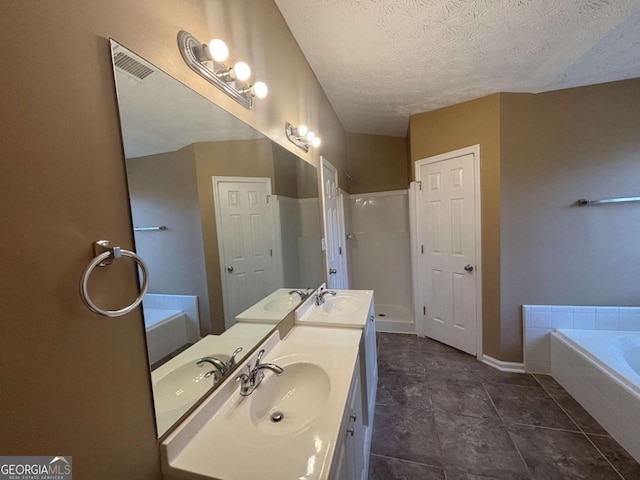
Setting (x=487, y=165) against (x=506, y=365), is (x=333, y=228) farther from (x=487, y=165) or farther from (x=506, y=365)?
(x=506, y=365)

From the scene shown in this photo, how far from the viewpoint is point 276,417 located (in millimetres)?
1006

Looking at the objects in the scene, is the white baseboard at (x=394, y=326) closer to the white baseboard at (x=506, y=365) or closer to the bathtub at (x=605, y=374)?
the white baseboard at (x=506, y=365)

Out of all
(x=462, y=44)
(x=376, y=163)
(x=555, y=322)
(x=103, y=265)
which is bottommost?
(x=555, y=322)

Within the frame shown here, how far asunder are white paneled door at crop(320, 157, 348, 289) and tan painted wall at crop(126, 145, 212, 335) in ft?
4.71

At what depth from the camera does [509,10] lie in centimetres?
137

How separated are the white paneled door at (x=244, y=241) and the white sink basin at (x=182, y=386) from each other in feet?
0.67

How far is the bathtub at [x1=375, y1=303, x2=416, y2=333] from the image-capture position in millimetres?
3193

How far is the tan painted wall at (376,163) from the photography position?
3.55 m

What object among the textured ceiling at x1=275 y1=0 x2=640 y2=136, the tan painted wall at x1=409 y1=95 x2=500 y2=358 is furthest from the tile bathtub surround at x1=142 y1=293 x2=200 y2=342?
the tan painted wall at x1=409 y1=95 x2=500 y2=358

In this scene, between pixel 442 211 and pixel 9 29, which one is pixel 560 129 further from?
pixel 9 29

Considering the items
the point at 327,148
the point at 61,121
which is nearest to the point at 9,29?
the point at 61,121

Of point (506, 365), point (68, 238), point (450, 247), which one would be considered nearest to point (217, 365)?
point (68, 238)

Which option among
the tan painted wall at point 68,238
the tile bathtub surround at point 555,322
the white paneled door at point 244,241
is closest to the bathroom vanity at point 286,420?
the tan painted wall at point 68,238

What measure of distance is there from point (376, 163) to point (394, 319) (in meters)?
2.11
